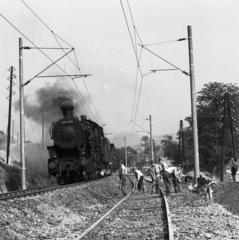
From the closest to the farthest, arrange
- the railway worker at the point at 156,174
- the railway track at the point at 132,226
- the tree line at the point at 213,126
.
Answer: the railway track at the point at 132,226, the railway worker at the point at 156,174, the tree line at the point at 213,126

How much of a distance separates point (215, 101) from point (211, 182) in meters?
37.6

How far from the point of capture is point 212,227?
27.0 feet

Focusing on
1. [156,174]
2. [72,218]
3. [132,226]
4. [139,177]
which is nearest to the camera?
[132,226]

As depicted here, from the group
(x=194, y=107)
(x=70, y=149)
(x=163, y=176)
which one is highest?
(x=194, y=107)

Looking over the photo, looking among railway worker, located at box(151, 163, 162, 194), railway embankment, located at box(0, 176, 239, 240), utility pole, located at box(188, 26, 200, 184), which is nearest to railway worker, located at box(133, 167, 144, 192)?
railway worker, located at box(151, 163, 162, 194)

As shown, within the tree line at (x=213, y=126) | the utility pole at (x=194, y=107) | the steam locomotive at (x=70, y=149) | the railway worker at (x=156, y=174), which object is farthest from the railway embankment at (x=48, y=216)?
the tree line at (x=213, y=126)

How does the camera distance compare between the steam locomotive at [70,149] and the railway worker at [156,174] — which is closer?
the railway worker at [156,174]

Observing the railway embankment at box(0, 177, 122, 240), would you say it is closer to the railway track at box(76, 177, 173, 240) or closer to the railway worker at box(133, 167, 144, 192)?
the railway track at box(76, 177, 173, 240)

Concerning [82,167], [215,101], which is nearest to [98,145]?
[82,167]

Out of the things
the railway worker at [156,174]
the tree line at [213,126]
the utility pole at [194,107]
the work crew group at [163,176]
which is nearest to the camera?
the work crew group at [163,176]

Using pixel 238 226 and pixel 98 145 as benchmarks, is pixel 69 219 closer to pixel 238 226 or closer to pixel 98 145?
pixel 238 226

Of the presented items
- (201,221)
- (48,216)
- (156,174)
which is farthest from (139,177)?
(201,221)

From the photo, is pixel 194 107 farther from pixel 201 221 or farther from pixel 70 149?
pixel 201 221

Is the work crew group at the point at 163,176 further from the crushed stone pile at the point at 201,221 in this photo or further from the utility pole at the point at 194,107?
the crushed stone pile at the point at 201,221
